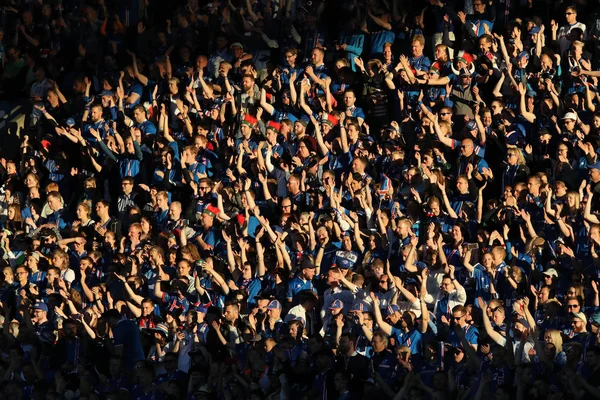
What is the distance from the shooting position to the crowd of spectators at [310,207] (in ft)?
51.1

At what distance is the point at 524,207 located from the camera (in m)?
16.4

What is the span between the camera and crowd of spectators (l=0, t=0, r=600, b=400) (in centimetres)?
1558

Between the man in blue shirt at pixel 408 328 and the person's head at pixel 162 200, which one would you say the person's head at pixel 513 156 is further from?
the person's head at pixel 162 200

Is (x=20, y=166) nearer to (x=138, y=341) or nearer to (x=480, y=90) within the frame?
(x=138, y=341)

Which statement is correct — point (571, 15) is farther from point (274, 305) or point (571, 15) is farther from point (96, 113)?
point (96, 113)

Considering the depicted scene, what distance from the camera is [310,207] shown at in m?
17.6

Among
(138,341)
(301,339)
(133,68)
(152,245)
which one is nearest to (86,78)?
(133,68)

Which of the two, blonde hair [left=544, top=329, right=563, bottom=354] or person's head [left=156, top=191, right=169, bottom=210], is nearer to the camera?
blonde hair [left=544, top=329, right=563, bottom=354]

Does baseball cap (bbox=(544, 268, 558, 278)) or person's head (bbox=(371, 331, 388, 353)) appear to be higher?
baseball cap (bbox=(544, 268, 558, 278))

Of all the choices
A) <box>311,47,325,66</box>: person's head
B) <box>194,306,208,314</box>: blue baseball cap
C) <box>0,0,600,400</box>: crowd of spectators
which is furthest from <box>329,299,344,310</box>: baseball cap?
<box>311,47,325,66</box>: person's head

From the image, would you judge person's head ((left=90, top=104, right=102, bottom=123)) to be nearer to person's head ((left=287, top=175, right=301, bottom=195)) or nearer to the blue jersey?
person's head ((left=287, top=175, right=301, bottom=195))

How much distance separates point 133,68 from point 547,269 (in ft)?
21.4

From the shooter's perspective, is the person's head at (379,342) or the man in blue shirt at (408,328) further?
the man in blue shirt at (408,328)

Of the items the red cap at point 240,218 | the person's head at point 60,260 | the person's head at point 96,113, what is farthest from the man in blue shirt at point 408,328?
the person's head at point 96,113
